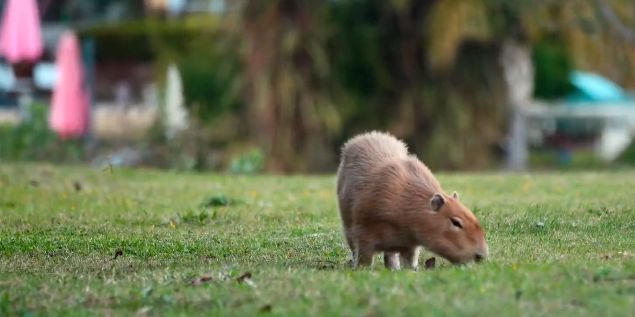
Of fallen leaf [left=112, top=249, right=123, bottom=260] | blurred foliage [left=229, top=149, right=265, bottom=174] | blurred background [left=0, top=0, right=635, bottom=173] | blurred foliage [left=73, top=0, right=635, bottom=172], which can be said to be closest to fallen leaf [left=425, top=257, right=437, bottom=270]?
fallen leaf [left=112, top=249, right=123, bottom=260]

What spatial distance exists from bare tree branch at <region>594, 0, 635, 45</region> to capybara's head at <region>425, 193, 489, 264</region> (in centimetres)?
1620

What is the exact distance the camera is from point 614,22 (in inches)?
934

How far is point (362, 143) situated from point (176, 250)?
1.66 meters

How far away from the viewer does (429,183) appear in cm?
846

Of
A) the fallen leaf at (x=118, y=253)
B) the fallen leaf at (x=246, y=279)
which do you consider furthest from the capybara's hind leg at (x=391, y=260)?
the fallen leaf at (x=118, y=253)

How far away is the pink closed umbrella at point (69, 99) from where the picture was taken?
2628 centimetres

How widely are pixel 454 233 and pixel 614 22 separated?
16.5 m

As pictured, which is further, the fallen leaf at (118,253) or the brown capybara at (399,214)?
the fallen leaf at (118,253)

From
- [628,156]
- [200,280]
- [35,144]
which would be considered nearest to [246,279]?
[200,280]

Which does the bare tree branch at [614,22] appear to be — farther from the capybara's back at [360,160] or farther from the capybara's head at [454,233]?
the capybara's head at [454,233]

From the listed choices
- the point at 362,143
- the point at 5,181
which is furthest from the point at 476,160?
the point at 362,143

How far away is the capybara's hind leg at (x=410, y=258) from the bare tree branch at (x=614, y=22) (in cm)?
1576

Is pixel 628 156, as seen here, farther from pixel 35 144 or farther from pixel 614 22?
pixel 35 144

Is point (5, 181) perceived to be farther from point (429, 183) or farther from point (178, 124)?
point (429, 183)
